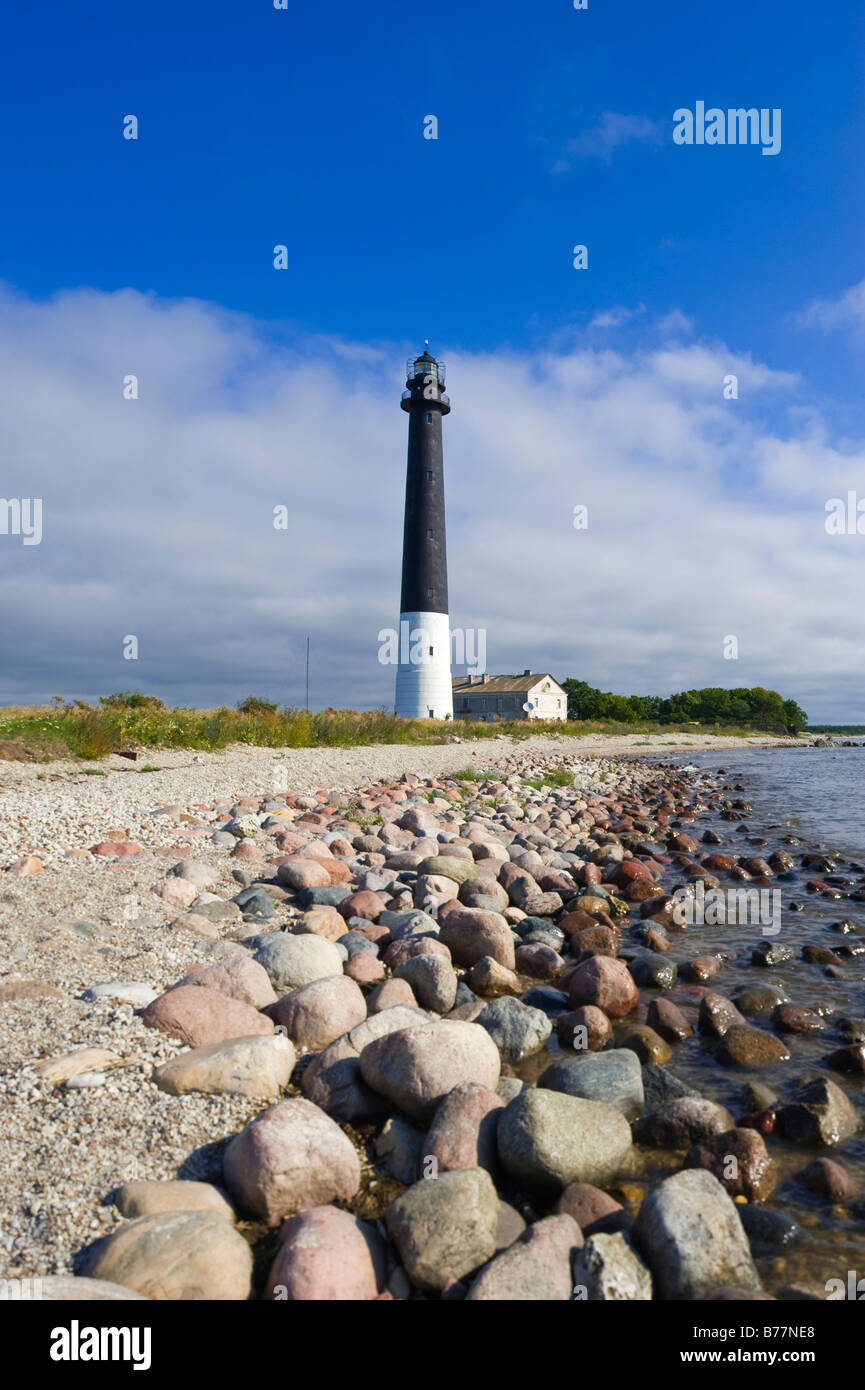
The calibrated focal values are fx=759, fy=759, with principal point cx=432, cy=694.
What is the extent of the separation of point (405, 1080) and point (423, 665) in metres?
33.6

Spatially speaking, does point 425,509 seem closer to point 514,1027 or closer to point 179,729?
point 179,729

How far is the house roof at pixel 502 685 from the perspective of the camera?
6133 centimetres

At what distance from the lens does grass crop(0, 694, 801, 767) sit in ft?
46.3

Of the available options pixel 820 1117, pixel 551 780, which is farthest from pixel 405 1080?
pixel 551 780

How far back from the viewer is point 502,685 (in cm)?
6322

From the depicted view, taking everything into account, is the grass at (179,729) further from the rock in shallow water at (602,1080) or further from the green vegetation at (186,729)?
the rock in shallow water at (602,1080)

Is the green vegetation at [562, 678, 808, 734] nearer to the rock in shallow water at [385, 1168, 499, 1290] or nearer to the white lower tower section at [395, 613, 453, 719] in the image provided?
the white lower tower section at [395, 613, 453, 719]

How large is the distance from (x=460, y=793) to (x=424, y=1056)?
10.2m

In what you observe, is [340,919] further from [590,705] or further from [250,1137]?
[590,705]

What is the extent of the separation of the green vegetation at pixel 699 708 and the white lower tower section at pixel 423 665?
33219mm

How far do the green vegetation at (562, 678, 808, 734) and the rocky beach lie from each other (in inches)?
2445

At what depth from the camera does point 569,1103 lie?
10.1ft
